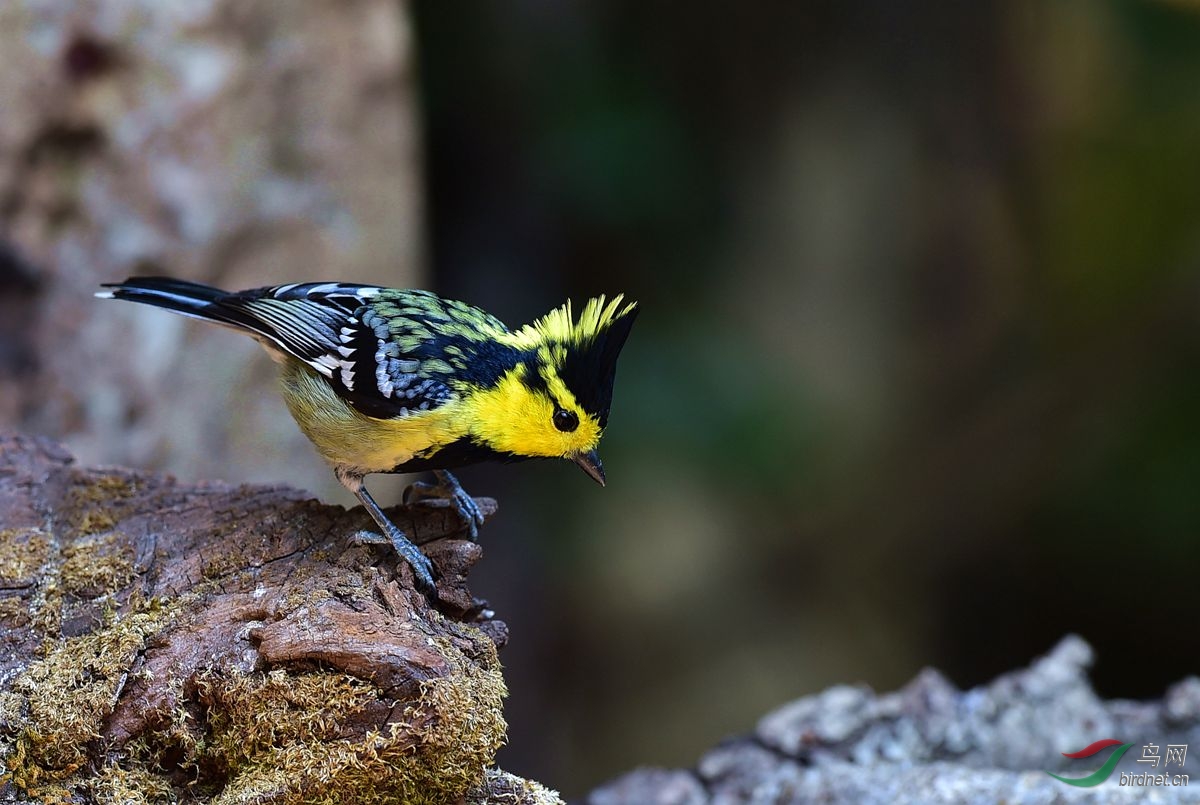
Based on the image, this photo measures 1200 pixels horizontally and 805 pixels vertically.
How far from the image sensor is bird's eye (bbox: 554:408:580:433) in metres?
2.88

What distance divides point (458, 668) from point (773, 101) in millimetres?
5321

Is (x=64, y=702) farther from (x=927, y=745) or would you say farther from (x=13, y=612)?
(x=927, y=745)

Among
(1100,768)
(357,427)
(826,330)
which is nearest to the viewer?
(357,427)

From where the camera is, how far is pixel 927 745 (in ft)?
11.8

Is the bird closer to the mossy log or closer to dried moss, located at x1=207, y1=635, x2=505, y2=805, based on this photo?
the mossy log

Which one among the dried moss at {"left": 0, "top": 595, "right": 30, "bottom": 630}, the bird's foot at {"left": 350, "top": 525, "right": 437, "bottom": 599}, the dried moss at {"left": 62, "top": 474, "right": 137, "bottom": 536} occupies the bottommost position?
the dried moss at {"left": 0, "top": 595, "right": 30, "bottom": 630}

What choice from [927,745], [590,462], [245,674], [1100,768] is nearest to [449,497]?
[590,462]

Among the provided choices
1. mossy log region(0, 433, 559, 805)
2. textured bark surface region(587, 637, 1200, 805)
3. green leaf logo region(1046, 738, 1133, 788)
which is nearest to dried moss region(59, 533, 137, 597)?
mossy log region(0, 433, 559, 805)

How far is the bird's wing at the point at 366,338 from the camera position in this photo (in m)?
2.95

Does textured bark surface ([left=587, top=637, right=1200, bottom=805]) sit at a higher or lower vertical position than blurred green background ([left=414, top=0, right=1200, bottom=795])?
lower

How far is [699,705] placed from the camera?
695 centimetres

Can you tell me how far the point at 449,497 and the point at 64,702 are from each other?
1201 mm

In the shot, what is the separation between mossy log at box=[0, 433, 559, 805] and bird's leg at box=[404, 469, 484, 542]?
170mm

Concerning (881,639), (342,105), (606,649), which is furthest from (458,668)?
(881,639)
